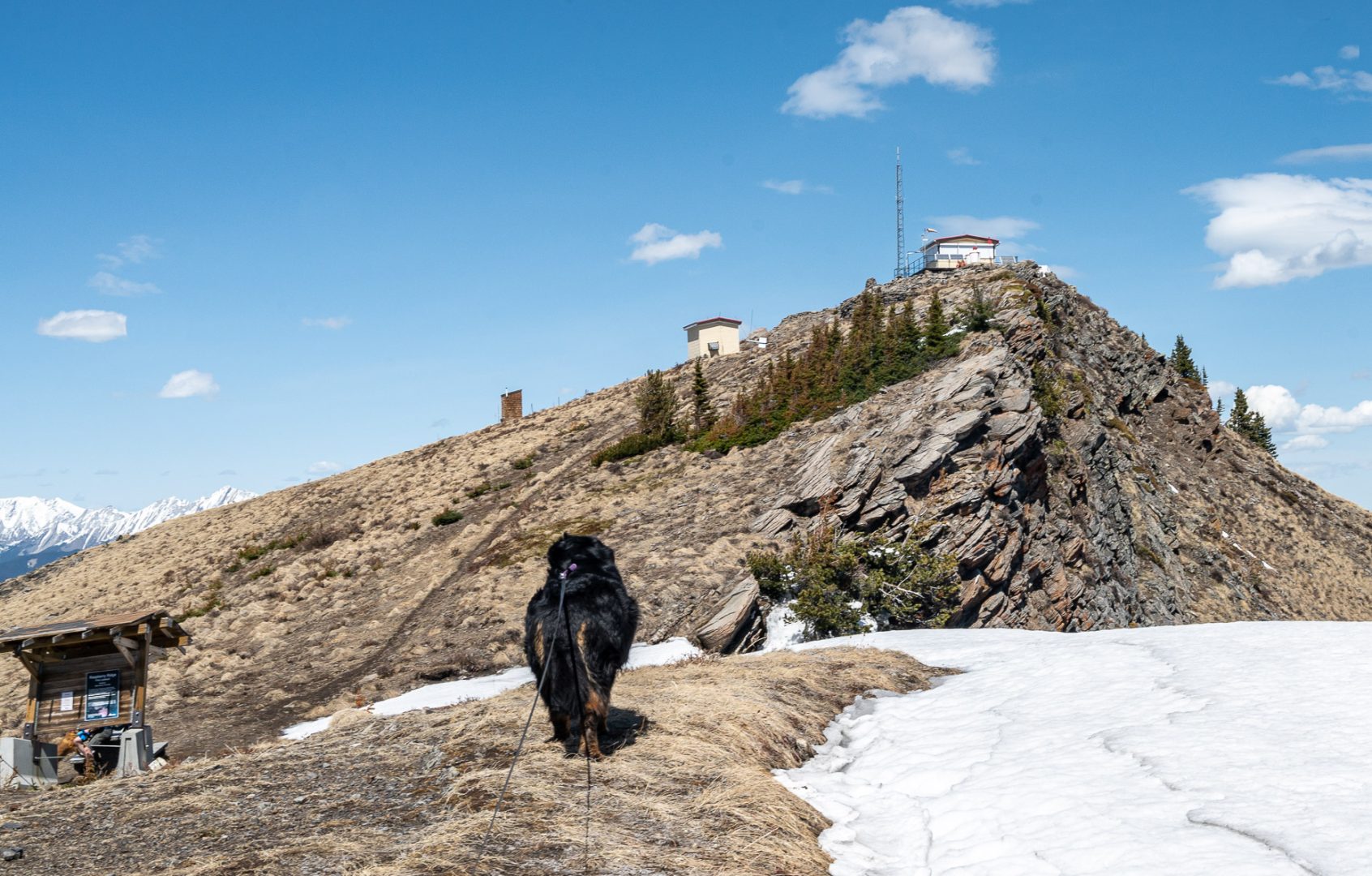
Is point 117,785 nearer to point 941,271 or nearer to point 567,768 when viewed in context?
point 567,768

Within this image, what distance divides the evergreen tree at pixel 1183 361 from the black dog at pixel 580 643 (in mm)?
71645

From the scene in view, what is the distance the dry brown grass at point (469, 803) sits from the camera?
21.4ft

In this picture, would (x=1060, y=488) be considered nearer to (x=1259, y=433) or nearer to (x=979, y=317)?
(x=979, y=317)

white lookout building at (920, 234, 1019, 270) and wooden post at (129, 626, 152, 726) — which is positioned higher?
white lookout building at (920, 234, 1019, 270)

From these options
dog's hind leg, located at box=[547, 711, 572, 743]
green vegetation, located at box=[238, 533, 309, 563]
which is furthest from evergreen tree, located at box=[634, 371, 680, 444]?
dog's hind leg, located at box=[547, 711, 572, 743]

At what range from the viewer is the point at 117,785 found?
30.7 ft

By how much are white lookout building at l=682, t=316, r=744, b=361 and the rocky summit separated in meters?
12.0

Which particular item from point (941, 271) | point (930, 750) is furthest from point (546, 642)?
point (941, 271)

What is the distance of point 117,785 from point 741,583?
17984mm

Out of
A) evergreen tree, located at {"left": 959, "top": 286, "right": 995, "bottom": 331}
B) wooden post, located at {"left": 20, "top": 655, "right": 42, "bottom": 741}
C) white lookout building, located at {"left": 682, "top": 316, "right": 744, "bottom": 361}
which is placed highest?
white lookout building, located at {"left": 682, "top": 316, "right": 744, "bottom": 361}

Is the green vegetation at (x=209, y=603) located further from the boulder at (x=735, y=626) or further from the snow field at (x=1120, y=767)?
the snow field at (x=1120, y=767)

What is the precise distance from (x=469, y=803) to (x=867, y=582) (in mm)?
17988

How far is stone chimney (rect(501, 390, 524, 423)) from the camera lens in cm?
6181

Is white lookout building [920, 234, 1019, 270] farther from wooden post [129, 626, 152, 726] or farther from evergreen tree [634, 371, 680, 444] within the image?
wooden post [129, 626, 152, 726]
